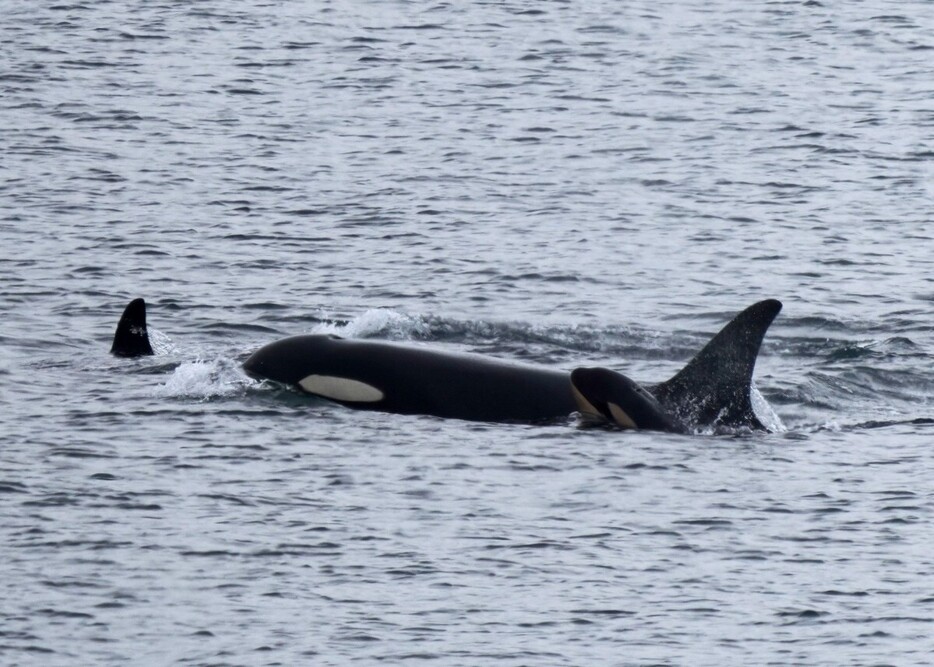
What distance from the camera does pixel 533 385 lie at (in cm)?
2012

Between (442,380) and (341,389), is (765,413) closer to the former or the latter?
(442,380)

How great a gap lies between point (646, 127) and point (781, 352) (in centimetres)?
1655

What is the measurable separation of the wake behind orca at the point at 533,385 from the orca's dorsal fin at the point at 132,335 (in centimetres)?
251

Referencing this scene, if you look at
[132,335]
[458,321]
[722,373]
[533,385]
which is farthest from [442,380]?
[458,321]

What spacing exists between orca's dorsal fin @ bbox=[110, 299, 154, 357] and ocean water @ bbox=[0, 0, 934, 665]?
0.80 feet

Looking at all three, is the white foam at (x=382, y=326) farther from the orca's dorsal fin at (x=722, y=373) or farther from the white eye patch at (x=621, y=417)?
the orca's dorsal fin at (x=722, y=373)

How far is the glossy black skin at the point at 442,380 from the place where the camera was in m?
20.0

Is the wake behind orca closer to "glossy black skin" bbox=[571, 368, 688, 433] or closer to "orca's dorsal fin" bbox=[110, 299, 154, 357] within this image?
"glossy black skin" bbox=[571, 368, 688, 433]

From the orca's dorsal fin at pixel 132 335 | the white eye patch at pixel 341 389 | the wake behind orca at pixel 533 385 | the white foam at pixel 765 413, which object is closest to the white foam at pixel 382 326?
the orca's dorsal fin at pixel 132 335

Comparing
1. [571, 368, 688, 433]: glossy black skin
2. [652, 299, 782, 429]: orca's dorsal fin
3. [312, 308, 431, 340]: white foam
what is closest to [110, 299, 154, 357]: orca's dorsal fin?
[312, 308, 431, 340]: white foam

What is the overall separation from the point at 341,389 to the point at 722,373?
364cm

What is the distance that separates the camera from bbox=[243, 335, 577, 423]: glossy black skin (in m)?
20.0

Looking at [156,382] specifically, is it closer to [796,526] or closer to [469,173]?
[796,526]

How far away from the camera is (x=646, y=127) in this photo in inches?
1588
